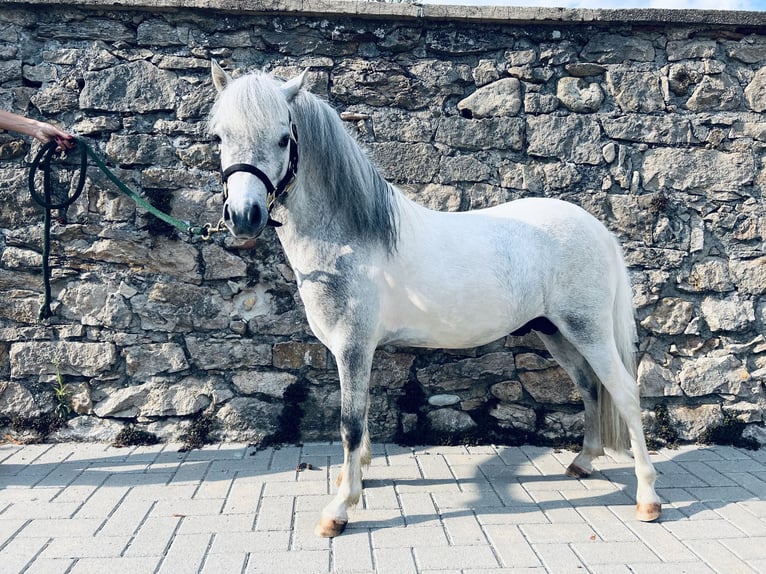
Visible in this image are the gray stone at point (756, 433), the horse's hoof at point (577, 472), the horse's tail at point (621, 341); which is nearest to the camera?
the horse's tail at point (621, 341)

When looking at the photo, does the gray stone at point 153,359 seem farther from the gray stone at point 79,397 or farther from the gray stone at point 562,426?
the gray stone at point 562,426

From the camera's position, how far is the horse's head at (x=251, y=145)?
216 cm

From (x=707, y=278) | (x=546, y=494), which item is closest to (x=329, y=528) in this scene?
(x=546, y=494)

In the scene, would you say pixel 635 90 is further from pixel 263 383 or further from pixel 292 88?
pixel 263 383

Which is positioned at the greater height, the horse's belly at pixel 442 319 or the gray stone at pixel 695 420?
the horse's belly at pixel 442 319

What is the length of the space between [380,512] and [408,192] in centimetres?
210

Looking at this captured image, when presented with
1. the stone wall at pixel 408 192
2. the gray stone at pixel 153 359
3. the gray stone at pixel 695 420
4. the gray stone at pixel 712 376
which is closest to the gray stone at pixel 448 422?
the stone wall at pixel 408 192

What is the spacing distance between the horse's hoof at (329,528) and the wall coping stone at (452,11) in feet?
10.4

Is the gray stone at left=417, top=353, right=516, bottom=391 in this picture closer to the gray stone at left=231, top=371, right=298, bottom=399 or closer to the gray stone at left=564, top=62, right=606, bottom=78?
the gray stone at left=231, top=371, right=298, bottom=399

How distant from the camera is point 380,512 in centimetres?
273

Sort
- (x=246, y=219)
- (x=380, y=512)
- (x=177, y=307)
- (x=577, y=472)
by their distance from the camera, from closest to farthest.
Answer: (x=246, y=219) < (x=380, y=512) < (x=577, y=472) < (x=177, y=307)

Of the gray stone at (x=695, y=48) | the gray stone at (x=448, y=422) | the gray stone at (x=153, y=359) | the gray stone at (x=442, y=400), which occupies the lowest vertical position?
the gray stone at (x=448, y=422)

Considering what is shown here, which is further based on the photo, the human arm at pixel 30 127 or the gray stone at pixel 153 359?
the gray stone at pixel 153 359

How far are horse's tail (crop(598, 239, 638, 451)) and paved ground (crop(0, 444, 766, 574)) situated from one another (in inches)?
10.0
